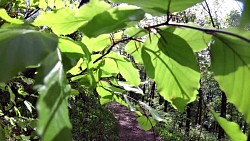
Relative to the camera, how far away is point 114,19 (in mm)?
250

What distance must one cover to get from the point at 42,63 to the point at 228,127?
218 mm

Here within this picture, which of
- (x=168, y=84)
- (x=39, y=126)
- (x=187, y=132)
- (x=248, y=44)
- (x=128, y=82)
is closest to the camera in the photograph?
(x=39, y=126)

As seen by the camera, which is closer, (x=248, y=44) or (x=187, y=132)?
(x=248, y=44)

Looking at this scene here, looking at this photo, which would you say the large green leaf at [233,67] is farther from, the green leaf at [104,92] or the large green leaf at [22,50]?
the green leaf at [104,92]

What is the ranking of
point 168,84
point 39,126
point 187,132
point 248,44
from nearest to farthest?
point 39,126
point 248,44
point 168,84
point 187,132

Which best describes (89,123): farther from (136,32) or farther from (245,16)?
(245,16)

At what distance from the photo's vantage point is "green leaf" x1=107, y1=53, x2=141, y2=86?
0.48 meters

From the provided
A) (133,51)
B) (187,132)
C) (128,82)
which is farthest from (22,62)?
(187,132)

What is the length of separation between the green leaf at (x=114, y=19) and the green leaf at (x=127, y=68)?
0.73 feet

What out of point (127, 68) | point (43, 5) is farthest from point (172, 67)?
point (43, 5)

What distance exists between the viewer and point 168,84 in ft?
1.24

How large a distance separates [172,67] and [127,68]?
159mm

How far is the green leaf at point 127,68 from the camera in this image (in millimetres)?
477

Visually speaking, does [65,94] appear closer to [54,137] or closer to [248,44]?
[54,137]
